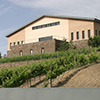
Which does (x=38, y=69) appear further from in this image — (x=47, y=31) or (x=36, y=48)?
(x=47, y=31)

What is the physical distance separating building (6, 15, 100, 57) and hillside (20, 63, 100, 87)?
15.9m

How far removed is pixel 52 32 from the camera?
141ft

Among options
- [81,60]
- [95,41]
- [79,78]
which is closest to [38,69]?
[81,60]

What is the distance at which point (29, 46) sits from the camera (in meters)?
41.1

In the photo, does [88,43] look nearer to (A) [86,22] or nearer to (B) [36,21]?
(A) [86,22]

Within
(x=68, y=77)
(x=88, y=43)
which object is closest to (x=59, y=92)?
(x=68, y=77)

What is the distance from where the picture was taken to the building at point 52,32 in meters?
38.6

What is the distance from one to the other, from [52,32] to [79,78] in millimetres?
24351

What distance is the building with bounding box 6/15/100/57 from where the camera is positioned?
127ft

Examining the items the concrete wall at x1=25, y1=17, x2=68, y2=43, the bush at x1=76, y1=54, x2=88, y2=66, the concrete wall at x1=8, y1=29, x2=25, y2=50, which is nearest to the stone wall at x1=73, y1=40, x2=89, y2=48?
the concrete wall at x1=25, y1=17, x2=68, y2=43

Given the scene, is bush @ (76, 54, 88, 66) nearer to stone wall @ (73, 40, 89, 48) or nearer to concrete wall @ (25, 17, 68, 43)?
stone wall @ (73, 40, 89, 48)

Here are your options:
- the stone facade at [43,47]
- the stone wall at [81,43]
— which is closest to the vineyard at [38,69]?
the stone wall at [81,43]

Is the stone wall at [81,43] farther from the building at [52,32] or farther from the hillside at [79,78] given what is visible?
the hillside at [79,78]

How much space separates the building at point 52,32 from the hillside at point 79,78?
52.3 ft
